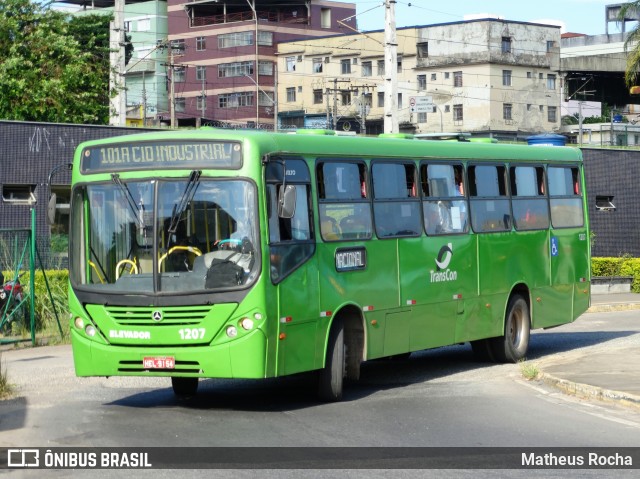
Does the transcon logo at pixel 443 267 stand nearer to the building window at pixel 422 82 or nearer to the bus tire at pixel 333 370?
the bus tire at pixel 333 370

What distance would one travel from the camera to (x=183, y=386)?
585 inches

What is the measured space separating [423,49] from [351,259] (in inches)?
3392

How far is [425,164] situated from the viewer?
16406mm

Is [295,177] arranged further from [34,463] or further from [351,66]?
[351,66]

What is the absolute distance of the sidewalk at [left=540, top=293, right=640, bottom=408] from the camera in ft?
45.9

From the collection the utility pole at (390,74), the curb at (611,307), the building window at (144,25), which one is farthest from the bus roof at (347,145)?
the building window at (144,25)

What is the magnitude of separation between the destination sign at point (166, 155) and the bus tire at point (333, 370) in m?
2.45

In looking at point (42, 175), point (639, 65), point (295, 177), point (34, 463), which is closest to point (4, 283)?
point (42, 175)

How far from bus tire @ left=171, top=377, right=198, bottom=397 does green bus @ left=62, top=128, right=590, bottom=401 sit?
0.09 ft

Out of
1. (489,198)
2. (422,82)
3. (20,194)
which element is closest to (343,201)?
(489,198)

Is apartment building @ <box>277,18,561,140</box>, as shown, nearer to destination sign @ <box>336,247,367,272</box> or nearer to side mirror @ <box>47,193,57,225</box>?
destination sign @ <box>336,247,367,272</box>

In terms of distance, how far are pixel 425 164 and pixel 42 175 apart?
55.0 ft

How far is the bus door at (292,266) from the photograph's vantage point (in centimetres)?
1298

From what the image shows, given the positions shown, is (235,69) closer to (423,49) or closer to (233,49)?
(233,49)
